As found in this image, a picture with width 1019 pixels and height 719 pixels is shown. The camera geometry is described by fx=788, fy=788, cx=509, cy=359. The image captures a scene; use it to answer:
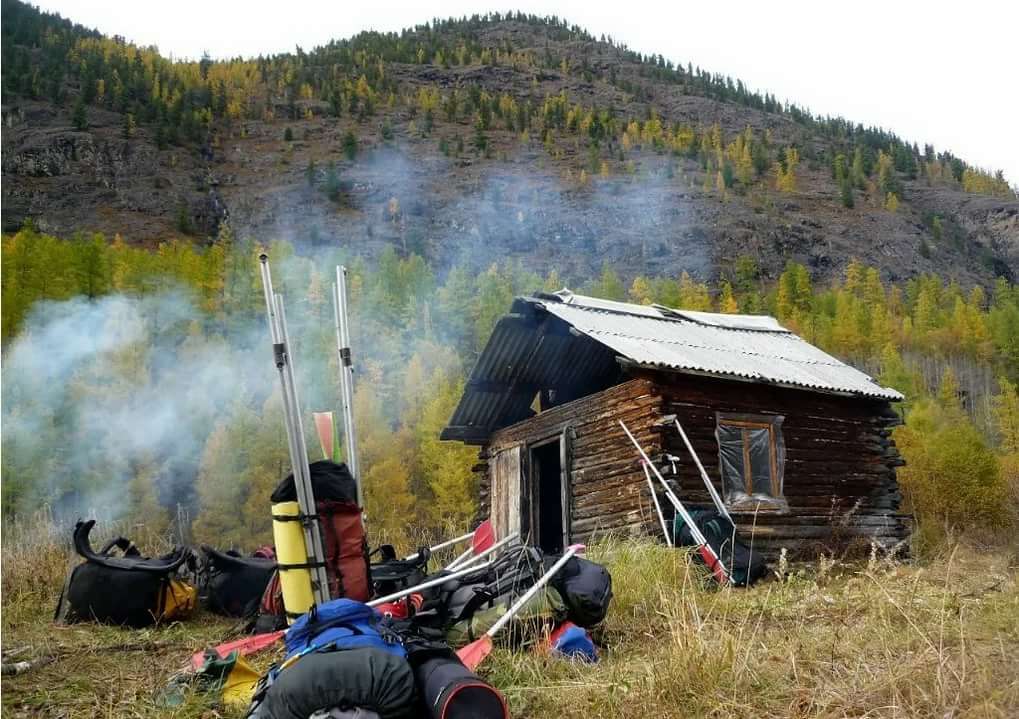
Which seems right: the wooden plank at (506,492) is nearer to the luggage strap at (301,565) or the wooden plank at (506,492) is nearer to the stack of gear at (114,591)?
the stack of gear at (114,591)

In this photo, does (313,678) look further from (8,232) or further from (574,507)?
(8,232)

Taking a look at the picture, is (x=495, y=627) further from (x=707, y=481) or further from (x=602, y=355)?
(x=602, y=355)

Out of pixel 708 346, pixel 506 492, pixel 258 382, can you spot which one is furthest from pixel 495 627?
pixel 258 382

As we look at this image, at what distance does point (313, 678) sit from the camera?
3.12 m

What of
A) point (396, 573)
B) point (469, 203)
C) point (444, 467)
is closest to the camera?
point (396, 573)

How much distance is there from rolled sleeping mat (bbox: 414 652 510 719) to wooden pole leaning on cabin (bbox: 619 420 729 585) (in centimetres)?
580

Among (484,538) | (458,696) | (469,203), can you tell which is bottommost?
(484,538)

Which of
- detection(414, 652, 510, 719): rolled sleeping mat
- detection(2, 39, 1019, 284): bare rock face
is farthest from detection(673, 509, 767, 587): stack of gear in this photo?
detection(2, 39, 1019, 284): bare rock face

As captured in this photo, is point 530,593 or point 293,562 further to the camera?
point 530,593

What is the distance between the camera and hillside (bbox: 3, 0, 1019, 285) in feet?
289

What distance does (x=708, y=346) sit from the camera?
41.9 feet

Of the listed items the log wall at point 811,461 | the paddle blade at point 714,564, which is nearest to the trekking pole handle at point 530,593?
the paddle blade at point 714,564

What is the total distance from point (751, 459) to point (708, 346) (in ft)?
6.48

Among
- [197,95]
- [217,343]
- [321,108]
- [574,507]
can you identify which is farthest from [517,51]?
[574,507]
